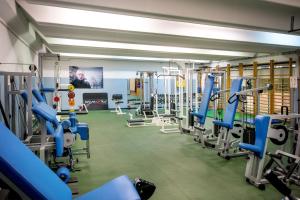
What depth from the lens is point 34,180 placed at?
137 centimetres

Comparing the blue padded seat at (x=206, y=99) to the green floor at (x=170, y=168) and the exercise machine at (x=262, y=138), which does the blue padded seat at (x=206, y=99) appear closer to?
the green floor at (x=170, y=168)

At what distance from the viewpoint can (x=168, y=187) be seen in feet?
10.5

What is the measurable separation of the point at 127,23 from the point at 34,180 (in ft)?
12.1

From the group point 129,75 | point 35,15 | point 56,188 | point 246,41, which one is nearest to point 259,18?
point 246,41

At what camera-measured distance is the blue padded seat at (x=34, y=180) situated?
1.24 meters

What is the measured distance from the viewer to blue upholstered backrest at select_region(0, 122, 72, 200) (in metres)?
1.23

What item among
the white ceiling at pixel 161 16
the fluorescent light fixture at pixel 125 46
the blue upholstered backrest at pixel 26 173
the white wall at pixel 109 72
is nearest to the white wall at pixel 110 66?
the white wall at pixel 109 72

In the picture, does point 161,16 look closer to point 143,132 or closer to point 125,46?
point 125,46

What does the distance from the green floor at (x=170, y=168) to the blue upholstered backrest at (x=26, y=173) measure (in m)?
1.59

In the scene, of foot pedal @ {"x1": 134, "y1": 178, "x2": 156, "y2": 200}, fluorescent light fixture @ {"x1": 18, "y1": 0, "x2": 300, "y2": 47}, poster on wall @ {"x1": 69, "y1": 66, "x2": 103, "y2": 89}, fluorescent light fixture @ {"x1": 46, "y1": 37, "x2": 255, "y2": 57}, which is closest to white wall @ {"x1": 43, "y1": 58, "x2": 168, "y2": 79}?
poster on wall @ {"x1": 69, "y1": 66, "x2": 103, "y2": 89}

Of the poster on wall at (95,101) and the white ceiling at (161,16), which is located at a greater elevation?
the white ceiling at (161,16)

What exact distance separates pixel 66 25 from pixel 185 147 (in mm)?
3493

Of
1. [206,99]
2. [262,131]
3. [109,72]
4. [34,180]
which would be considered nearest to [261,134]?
[262,131]

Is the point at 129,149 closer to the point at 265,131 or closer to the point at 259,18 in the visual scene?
the point at 265,131
